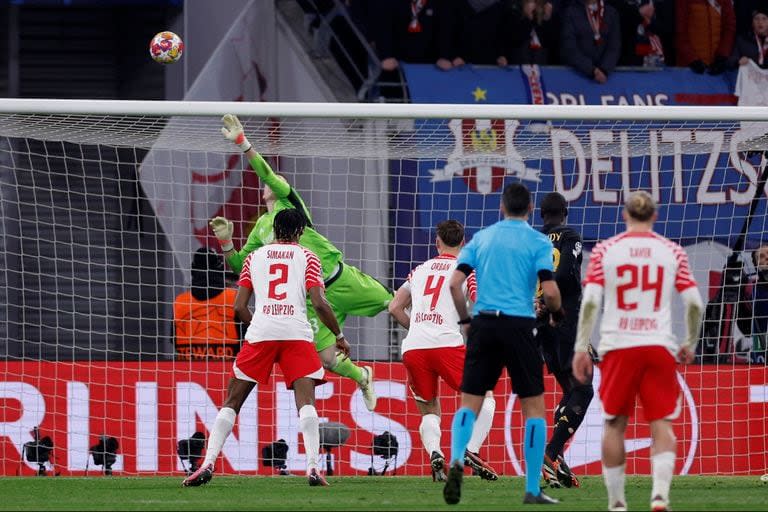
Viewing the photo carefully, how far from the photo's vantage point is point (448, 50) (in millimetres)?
18750

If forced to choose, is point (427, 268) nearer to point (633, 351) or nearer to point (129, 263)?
point (633, 351)

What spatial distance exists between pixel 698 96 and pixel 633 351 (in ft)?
37.1

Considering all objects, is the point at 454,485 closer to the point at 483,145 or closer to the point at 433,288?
the point at 433,288

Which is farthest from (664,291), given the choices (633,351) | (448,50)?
(448,50)

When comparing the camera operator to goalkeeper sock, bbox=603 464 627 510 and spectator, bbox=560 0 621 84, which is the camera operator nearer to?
spectator, bbox=560 0 621 84

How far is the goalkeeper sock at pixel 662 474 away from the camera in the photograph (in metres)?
8.38

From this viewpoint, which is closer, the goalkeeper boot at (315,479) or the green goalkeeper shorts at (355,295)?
the goalkeeper boot at (315,479)

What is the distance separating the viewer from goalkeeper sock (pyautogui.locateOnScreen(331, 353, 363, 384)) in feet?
42.2

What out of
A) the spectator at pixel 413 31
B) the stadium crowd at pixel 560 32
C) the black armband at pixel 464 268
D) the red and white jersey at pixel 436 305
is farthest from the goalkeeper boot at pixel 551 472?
the spectator at pixel 413 31

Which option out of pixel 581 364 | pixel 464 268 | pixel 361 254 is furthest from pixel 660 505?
pixel 361 254

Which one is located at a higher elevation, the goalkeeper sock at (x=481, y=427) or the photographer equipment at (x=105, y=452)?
the goalkeeper sock at (x=481, y=427)

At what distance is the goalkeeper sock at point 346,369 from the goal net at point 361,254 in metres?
0.88

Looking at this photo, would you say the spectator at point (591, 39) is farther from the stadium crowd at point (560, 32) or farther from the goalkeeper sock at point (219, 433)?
the goalkeeper sock at point (219, 433)

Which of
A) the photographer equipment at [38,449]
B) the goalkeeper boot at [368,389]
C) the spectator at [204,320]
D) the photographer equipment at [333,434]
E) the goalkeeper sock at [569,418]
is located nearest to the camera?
the goalkeeper sock at [569,418]
